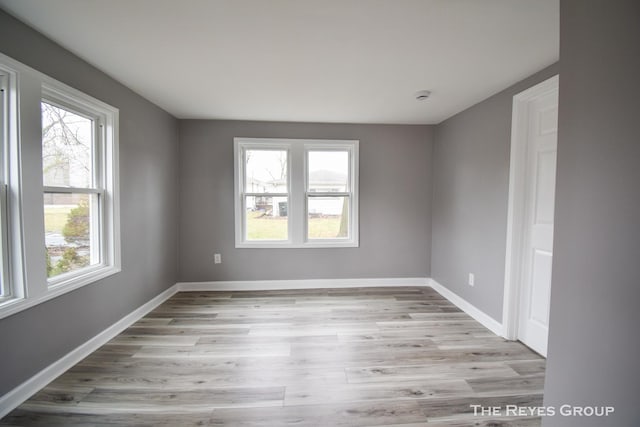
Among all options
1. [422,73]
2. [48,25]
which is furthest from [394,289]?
[48,25]

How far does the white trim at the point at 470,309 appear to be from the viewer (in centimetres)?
259

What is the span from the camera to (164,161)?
325 cm

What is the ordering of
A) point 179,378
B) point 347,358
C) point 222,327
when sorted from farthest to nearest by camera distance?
point 222,327
point 347,358
point 179,378

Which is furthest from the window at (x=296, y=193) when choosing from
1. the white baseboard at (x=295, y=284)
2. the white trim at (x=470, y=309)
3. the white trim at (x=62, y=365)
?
the white trim at (x=62, y=365)

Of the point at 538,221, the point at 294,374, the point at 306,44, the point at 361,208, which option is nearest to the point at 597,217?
the point at 538,221

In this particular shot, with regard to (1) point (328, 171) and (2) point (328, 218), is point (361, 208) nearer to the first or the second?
(2) point (328, 218)

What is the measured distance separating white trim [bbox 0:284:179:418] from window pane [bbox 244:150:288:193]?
6.29ft

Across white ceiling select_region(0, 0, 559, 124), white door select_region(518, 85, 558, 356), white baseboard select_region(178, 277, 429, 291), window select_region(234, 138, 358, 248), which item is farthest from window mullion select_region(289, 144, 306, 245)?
white door select_region(518, 85, 558, 356)

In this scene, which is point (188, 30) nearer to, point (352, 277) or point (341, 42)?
point (341, 42)

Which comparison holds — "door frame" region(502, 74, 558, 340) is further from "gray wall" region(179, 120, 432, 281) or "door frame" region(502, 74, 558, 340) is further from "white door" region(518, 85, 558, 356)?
"gray wall" region(179, 120, 432, 281)

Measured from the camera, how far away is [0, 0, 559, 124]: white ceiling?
1.47 metres

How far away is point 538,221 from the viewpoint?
89.0 inches

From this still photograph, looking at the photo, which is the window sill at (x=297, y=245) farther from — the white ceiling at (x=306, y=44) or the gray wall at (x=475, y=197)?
the white ceiling at (x=306, y=44)

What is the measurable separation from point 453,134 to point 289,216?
93.8 inches
